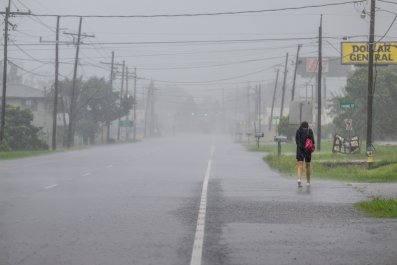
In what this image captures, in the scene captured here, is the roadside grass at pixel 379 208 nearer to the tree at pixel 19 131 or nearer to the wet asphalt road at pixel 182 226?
the wet asphalt road at pixel 182 226

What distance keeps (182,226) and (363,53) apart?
53.3 m

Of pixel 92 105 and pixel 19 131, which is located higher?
pixel 92 105

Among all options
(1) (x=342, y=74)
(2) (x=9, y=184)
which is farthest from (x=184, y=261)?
(1) (x=342, y=74)

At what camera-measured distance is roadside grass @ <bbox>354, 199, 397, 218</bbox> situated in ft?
44.6

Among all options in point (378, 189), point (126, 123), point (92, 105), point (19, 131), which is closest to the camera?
point (378, 189)

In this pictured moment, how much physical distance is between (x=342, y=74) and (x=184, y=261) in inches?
6919

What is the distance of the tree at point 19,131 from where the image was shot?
2283 inches

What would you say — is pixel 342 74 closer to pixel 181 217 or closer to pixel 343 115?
pixel 343 115

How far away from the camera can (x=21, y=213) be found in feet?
44.5

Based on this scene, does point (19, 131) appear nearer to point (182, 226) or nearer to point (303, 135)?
point (303, 135)

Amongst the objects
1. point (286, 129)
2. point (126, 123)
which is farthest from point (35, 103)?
point (286, 129)

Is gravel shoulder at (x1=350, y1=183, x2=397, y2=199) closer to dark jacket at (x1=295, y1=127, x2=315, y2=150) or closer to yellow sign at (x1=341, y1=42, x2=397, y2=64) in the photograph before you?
dark jacket at (x1=295, y1=127, x2=315, y2=150)

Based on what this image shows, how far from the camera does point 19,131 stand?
5803 cm

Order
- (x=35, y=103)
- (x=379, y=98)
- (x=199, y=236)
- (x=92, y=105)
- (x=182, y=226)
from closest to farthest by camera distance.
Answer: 1. (x=199, y=236)
2. (x=182, y=226)
3. (x=379, y=98)
4. (x=92, y=105)
5. (x=35, y=103)
